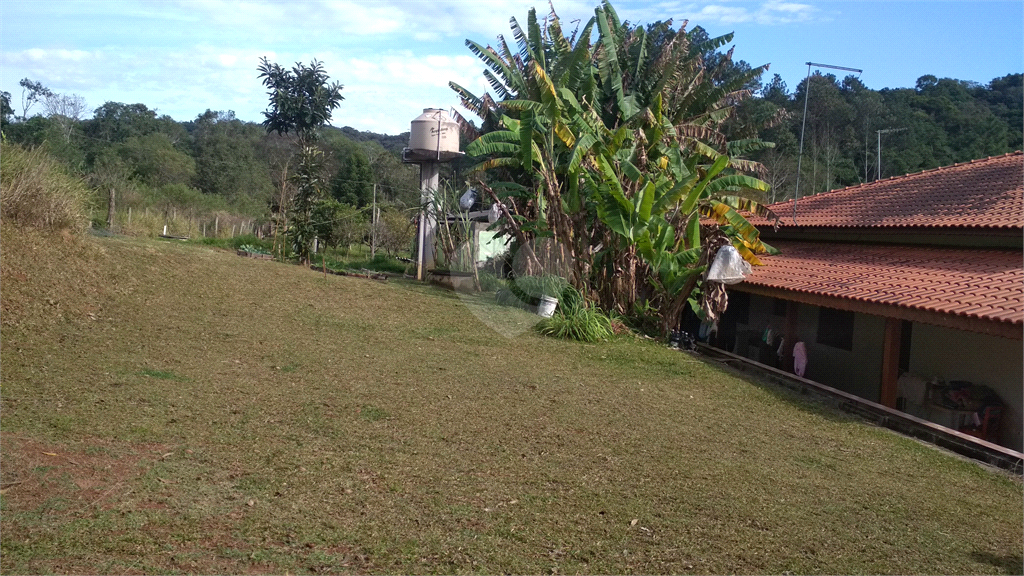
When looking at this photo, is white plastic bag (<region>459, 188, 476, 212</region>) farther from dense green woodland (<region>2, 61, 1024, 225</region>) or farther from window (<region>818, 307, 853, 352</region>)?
window (<region>818, 307, 853, 352</region>)

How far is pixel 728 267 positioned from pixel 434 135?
854 centimetres

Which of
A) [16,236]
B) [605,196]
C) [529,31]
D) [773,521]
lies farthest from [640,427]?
[529,31]

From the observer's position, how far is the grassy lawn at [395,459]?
13.6ft

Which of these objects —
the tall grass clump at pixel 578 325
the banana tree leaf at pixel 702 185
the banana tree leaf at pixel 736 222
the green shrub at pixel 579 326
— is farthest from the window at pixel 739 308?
the green shrub at pixel 579 326

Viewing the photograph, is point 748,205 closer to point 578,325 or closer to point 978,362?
point 578,325

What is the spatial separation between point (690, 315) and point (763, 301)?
1.40m

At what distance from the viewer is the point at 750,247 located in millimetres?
12859

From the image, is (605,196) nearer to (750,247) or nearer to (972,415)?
(750,247)

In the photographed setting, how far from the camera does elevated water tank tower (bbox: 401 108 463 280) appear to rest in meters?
17.7

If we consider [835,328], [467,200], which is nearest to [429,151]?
[467,200]

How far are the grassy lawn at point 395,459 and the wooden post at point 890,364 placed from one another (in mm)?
913

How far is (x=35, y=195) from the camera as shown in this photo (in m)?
9.25

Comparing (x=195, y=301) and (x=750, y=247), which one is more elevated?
(x=750, y=247)

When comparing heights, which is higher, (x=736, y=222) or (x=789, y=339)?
(x=736, y=222)
